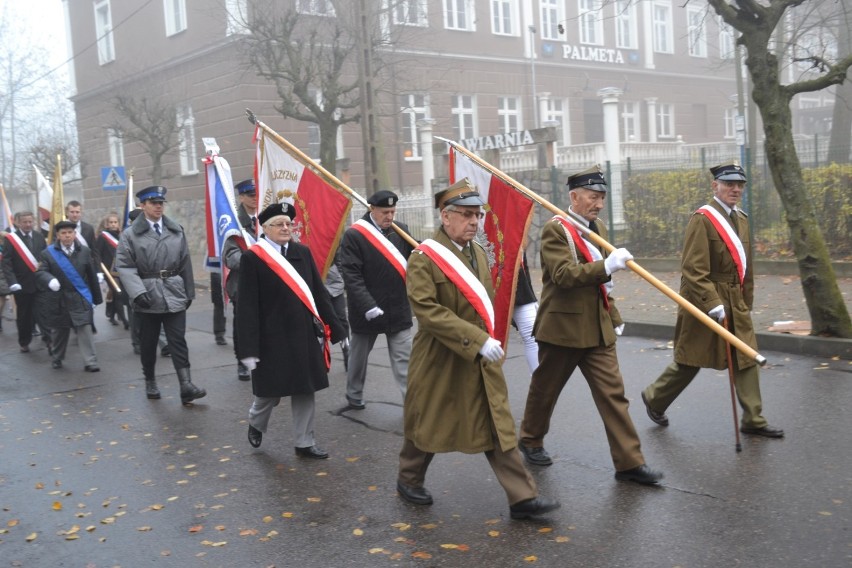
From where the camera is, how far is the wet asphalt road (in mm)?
4570

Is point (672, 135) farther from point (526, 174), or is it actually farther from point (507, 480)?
point (507, 480)

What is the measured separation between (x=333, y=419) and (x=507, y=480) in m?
2.98

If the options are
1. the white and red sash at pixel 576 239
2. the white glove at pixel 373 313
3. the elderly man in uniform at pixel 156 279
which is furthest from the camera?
→ the elderly man in uniform at pixel 156 279

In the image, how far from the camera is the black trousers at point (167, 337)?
854 centimetres

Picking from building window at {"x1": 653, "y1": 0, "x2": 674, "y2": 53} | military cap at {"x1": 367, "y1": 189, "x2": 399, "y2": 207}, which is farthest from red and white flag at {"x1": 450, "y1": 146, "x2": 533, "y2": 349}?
building window at {"x1": 653, "y1": 0, "x2": 674, "y2": 53}

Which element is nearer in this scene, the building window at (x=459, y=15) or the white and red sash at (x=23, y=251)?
the white and red sash at (x=23, y=251)

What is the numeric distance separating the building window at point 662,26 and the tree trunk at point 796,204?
110 ft

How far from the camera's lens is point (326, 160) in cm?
2073

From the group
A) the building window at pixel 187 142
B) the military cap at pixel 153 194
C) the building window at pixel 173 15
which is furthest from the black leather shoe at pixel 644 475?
the building window at pixel 173 15

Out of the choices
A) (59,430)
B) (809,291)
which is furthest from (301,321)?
(809,291)

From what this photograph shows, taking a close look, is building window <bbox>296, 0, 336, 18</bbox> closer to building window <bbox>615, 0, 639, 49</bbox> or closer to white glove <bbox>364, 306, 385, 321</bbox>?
white glove <bbox>364, 306, 385, 321</bbox>

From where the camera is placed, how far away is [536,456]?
5.92m

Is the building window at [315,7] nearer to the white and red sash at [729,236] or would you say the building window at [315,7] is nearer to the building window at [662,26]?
the white and red sash at [729,236]

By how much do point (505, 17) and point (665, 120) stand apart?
35.6 feet
